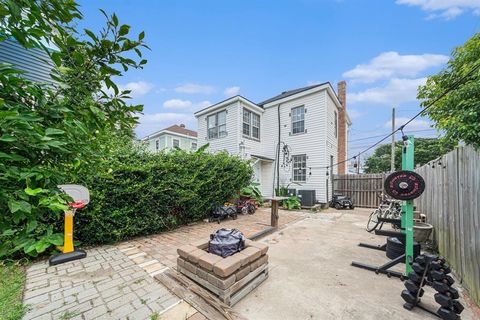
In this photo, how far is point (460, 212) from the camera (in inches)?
122

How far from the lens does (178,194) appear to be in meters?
5.67

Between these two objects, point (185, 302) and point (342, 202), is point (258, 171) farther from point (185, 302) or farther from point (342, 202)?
point (185, 302)

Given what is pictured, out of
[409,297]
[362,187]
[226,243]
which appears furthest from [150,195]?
[362,187]

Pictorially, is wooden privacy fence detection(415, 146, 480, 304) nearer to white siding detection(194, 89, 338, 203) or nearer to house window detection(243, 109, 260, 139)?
white siding detection(194, 89, 338, 203)

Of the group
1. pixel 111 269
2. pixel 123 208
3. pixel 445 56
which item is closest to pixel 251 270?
pixel 111 269

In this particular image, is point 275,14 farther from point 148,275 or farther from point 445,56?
point 148,275

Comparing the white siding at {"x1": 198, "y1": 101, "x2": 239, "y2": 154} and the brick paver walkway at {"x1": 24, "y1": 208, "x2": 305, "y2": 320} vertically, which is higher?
the white siding at {"x1": 198, "y1": 101, "x2": 239, "y2": 154}

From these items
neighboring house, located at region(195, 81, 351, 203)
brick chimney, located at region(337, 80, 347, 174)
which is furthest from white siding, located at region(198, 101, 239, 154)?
brick chimney, located at region(337, 80, 347, 174)

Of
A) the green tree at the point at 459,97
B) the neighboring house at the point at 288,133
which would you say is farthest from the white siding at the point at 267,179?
the green tree at the point at 459,97

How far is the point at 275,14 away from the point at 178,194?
24.6 ft

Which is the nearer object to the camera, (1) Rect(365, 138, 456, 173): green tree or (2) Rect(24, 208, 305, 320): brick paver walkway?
(2) Rect(24, 208, 305, 320): brick paver walkway

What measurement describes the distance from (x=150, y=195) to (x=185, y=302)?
3.09 m

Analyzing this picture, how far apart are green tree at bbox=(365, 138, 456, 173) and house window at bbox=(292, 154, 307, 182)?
14.2m

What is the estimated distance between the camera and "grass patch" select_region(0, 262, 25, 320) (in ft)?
7.36
